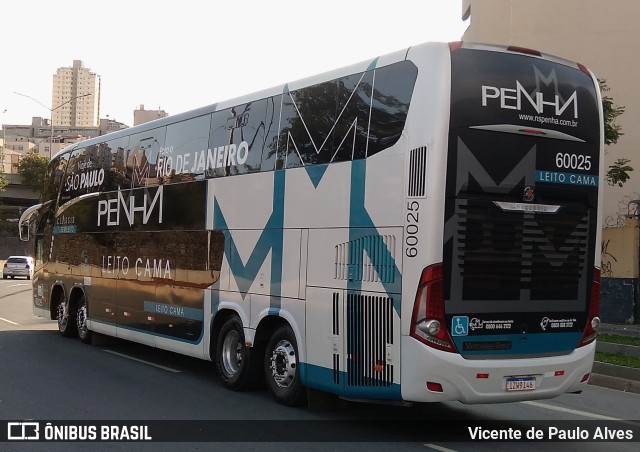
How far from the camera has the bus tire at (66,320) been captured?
685 inches

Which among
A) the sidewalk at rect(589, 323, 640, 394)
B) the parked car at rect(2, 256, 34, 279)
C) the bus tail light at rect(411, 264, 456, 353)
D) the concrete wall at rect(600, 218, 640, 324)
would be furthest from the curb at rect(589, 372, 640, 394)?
the parked car at rect(2, 256, 34, 279)

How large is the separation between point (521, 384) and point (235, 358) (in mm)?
4515

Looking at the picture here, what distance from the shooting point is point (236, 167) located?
11.6m

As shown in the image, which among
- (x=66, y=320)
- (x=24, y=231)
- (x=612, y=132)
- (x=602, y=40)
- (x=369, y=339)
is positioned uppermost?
(x=602, y=40)

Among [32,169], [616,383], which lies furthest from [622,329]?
[32,169]

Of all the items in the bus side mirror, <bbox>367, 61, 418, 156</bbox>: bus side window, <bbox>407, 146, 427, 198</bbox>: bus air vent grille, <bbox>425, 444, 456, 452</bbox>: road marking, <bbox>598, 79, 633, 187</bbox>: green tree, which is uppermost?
<bbox>598, 79, 633, 187</bbox>: green tree

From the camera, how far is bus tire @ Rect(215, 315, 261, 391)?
36.0 feet

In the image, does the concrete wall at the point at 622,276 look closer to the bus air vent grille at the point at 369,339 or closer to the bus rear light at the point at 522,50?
the bus rear light at the point at 522,50

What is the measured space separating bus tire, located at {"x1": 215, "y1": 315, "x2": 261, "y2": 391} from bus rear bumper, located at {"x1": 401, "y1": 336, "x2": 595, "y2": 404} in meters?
3.35

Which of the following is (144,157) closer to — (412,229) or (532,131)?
(412,229)

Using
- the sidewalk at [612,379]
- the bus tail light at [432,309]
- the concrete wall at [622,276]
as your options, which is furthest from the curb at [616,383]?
the concrete wall at [622,276]

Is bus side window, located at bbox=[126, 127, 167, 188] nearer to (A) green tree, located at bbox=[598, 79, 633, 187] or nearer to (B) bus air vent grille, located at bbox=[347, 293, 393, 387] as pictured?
(B) bus air vent grille, located at bbox=[347, 293, 393, 387]

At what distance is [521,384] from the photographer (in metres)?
8.34

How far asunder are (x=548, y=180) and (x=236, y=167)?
4.63 m
